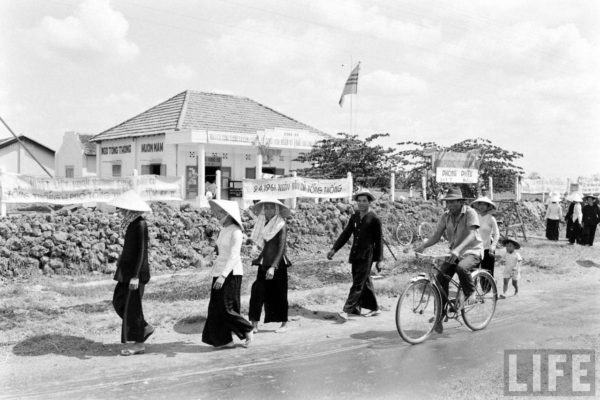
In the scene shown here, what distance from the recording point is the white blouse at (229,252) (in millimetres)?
6734

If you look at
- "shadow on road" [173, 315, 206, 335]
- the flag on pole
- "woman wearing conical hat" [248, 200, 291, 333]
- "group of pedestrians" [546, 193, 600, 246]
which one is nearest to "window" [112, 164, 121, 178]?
the flag on pole

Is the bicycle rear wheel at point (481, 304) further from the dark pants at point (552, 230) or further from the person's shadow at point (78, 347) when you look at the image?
the dark pants at point (552, 230)

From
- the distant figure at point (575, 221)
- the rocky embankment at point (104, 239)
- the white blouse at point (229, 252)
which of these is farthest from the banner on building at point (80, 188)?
the distant figure at point (575, 221)

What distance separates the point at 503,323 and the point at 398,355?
2390mm

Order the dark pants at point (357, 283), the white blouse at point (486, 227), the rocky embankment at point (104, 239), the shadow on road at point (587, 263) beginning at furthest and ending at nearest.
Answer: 1. the shadow on road at point (587, 263)
2. the rocky embankment at point (104, 239)
3. the white blouse at point (486, 227)
4. the dark pants at point (357, 283)

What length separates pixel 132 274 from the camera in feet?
21.3

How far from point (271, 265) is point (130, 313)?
1.76m

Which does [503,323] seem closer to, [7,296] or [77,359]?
[77,359]

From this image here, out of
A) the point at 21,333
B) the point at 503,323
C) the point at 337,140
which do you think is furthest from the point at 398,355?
the point at 337,140

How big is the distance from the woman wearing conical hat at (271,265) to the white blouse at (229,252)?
0.70 metres

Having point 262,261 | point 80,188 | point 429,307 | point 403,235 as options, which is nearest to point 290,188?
point 403,235

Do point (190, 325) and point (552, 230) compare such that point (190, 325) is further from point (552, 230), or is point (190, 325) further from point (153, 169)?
point (153, 169)

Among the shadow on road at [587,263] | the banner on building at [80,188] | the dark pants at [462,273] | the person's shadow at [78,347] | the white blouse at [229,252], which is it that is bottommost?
the person's shadow at [78,347]

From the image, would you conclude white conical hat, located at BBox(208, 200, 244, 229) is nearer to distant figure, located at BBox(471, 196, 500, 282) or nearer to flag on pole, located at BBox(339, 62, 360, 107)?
distant figure, located at BBox(471, 196, 500, 282)
